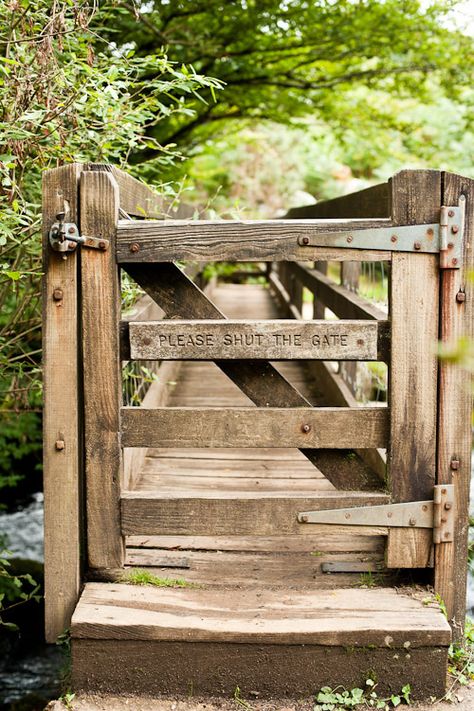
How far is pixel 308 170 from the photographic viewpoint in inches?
975

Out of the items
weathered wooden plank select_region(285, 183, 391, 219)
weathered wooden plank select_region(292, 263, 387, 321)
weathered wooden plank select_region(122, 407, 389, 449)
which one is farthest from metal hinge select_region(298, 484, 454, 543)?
weathered wooden plank select_region(285, 183, 391, 219)

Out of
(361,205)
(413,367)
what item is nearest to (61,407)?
(413,367)

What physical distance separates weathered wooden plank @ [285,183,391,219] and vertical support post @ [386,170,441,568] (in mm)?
140

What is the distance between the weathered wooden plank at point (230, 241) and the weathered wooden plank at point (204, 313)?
0.44ft

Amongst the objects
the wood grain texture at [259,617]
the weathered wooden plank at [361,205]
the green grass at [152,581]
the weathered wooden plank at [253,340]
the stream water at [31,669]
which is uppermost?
the weathered wooden plank at [361,205]

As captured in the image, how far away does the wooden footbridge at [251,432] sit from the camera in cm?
279

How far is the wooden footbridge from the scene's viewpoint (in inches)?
110

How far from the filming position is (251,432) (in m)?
3.00

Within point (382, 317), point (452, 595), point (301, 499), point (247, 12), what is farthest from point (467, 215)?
point (247, 12)

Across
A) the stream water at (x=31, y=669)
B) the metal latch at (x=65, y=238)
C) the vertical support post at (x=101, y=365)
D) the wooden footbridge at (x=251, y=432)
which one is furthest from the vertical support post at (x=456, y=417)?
the stream water at (x=31, y=669)

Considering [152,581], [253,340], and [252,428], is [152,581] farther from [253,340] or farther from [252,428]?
[253,340]

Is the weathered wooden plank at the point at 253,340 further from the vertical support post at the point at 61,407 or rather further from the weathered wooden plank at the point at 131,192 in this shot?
the weathered wooden plank at the point at 131,192

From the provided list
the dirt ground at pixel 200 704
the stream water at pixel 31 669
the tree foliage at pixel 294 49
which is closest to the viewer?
the dirt ground at pixel 200 704

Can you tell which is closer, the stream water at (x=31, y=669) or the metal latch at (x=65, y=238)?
the metal latch at (x=65, y=238)
